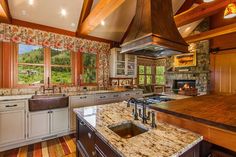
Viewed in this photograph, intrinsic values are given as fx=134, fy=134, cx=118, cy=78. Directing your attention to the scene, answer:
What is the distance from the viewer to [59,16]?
335cm

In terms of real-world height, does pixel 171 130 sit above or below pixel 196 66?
below

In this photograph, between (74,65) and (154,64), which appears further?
(154,64)

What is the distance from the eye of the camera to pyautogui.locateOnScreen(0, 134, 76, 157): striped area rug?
2.37m

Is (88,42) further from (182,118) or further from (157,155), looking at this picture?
(157,155)

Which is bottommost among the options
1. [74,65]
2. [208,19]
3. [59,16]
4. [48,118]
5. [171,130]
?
[48,118]

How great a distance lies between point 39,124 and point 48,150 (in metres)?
0.57

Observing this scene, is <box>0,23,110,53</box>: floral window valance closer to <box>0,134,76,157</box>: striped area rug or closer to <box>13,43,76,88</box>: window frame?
<box>13,43,76,88</box>: window frame

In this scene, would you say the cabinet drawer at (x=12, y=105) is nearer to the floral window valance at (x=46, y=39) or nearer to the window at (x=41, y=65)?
the window at (x=41, y=65)

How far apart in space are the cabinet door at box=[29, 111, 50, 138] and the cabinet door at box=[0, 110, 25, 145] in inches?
5.2

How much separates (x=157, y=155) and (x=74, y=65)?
3548 millimetres

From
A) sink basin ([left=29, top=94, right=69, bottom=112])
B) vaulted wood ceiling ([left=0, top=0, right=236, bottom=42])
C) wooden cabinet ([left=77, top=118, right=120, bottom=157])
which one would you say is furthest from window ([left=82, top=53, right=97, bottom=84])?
wooden cabinet ([left=77, top=118, right=120, bottom=157])

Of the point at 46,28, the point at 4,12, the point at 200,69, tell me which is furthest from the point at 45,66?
the point at 200,69

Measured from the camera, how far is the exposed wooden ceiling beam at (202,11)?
9.43 feet

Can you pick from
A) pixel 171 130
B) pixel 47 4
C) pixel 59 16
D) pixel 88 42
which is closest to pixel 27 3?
pixel 47 4
